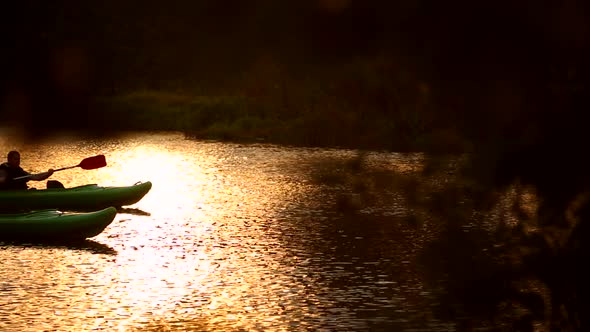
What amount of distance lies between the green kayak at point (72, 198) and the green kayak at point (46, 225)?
2.14 metres

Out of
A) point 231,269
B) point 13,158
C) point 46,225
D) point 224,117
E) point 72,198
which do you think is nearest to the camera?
point 231,269

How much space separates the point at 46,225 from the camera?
16.0 m

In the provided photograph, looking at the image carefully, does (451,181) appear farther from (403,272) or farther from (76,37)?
(76,37)

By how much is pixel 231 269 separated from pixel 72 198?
5.48m

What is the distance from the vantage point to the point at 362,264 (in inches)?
594

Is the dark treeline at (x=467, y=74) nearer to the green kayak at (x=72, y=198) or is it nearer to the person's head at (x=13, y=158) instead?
the person's head at (x=13, y=158)

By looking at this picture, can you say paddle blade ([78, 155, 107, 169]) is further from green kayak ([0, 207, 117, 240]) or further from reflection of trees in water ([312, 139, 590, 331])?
reflection of trees in water ([312, 139, 590, 331])

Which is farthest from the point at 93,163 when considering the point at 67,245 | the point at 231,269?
the point at 231,269

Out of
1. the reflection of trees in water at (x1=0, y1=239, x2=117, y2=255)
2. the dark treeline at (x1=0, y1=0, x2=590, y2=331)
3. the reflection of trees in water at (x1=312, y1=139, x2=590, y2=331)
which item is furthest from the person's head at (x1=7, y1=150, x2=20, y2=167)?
the reflection of trees in water at (x1=312, y1=139, x2=590, y2=331)

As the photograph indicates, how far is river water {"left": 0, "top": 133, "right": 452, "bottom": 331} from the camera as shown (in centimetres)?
1160

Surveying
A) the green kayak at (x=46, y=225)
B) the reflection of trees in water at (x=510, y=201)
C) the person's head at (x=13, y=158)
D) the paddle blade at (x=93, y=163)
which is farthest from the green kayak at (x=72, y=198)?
the reflection of trees in water at (x=510, y=201)

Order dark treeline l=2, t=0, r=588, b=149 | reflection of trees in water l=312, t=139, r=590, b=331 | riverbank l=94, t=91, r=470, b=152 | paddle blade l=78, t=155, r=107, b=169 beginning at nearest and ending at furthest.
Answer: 1. dark treeline l=2, t=0, r=588, b=149
2. reflection of trees in water l=312, t=139, r=590, b=331
3. paddle blade l=78, t=155, r=107, b=169
4. riverbank l=94, t=91, r=470, b=152

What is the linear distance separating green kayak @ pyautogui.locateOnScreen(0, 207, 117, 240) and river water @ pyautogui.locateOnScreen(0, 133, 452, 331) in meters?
0.18

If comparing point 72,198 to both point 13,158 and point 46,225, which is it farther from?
point 46,225
